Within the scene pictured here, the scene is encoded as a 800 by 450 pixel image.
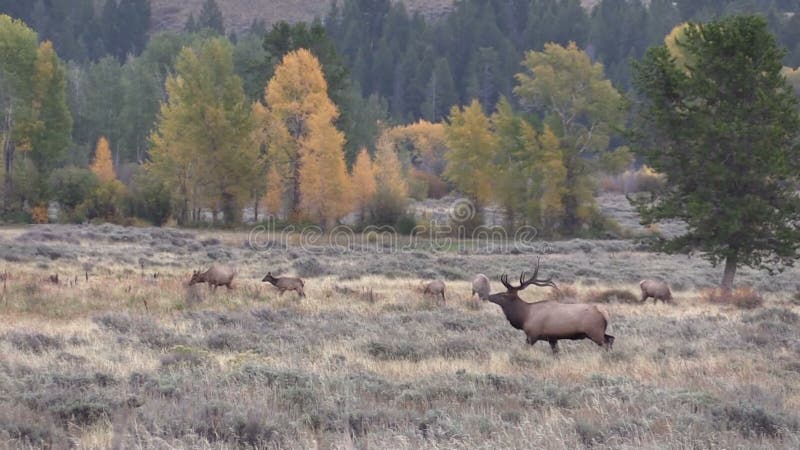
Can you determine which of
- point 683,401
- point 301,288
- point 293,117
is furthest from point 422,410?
point 293,117

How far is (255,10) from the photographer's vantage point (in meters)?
173

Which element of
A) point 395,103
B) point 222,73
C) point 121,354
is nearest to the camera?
point 121,354

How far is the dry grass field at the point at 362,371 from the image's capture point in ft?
23.7

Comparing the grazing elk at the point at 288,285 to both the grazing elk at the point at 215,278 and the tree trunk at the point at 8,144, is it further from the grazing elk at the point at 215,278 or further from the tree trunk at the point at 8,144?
the tree trunk at the point at 8,144

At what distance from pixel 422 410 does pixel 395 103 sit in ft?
329

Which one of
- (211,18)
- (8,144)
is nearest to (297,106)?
(8,144)

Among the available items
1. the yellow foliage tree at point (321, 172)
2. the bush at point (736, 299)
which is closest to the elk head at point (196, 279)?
the bush at point (736, 299)

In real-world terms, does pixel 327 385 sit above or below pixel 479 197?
below

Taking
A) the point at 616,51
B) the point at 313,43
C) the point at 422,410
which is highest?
the point at 616,51

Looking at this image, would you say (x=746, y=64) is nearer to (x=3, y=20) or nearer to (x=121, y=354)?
(x=121, y=354)

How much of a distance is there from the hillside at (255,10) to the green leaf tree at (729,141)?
14493 centimetres

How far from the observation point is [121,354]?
435 inches

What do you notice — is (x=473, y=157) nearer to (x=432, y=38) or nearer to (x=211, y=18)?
(x=432, y=38)

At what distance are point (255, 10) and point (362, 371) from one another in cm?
17014
